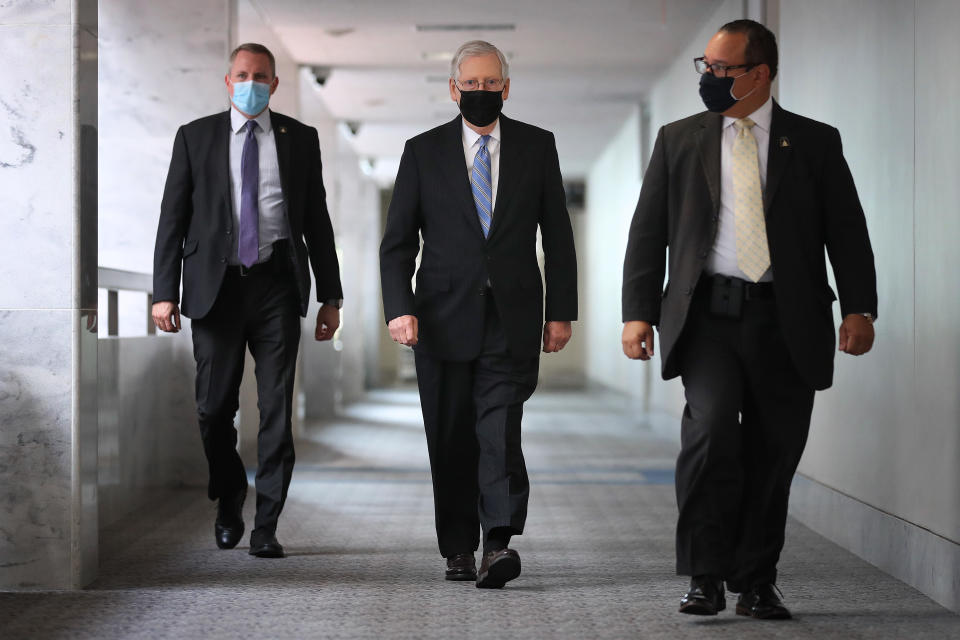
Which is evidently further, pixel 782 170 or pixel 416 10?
pixel 416 10

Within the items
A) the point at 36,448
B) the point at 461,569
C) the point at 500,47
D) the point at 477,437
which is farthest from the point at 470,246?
the point at 500,47

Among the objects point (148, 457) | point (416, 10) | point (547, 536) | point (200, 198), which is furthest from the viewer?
point (416, 10)

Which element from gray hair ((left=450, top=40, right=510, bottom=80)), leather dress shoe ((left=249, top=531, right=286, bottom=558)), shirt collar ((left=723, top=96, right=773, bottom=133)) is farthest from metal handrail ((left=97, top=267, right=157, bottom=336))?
shirt collar ((left=723, top=96, right=773, bottom=133))

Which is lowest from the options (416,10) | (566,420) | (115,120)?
(566,420)

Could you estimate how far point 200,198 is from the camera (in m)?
3.92

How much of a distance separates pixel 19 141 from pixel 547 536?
2.36m

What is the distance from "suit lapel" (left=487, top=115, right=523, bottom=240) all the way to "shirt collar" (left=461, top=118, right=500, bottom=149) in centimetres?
1

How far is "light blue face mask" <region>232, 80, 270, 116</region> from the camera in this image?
3941 mm

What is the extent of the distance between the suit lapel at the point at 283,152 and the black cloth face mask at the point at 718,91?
1553 mm

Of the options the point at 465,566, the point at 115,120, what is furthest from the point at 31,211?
the point at 115,120

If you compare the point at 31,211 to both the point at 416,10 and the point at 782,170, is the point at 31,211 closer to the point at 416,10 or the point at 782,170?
the point at 782,170

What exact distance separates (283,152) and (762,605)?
2.14 meters

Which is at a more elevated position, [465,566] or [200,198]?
[200,198]

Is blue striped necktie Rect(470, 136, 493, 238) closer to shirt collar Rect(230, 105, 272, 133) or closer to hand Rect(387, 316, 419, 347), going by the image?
hand Rect(387, 316, 419, 347)
